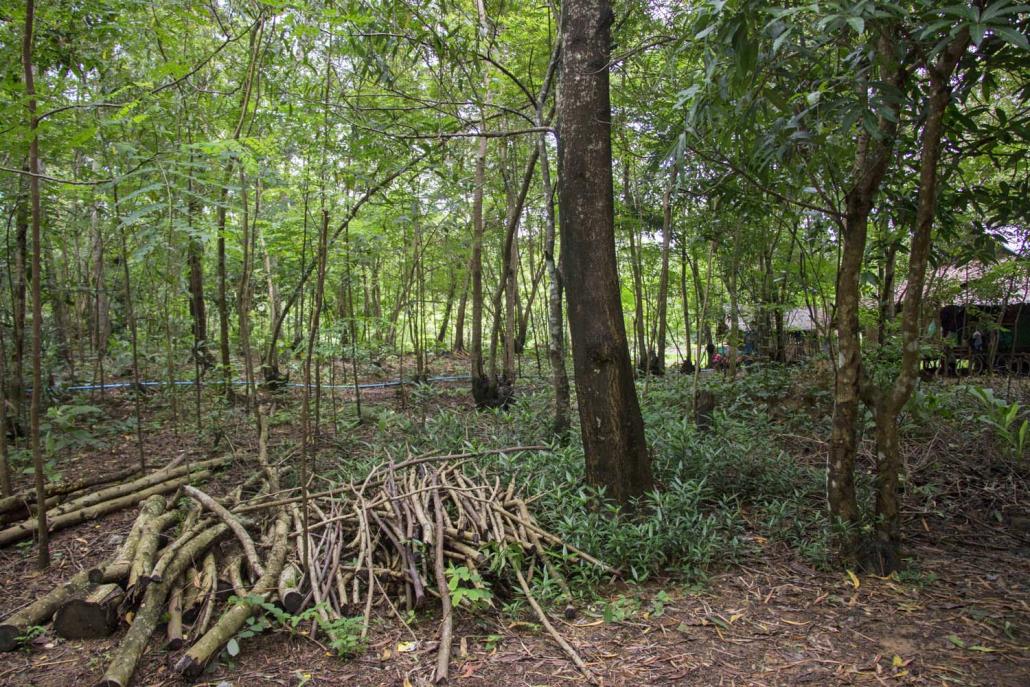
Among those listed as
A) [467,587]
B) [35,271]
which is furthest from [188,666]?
[35,271]

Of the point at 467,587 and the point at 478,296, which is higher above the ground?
the point at 478,296

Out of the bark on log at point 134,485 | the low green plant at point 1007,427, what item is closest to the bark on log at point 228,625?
the bark on log at point 134,485

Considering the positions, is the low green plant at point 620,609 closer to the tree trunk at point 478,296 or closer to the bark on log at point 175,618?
the bark on log at point 175,618

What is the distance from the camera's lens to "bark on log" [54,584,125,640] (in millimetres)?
2691

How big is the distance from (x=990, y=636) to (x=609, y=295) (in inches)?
93.1

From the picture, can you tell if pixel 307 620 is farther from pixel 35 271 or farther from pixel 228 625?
pixel 35 271

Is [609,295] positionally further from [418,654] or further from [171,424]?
[171,424]

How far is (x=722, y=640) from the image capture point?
103 inches

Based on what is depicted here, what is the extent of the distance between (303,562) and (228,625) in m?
0.49

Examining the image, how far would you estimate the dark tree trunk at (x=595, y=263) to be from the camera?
3525mm

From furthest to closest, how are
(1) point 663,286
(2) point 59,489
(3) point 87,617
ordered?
(1) point 663,286, (2) point 59,489, (3) point 87,617

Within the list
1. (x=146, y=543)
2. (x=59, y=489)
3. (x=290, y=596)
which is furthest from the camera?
(x=59, y=489)

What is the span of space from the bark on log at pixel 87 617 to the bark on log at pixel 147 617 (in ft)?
0.51

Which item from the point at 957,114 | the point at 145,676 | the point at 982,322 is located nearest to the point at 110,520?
the point at 145,676
